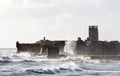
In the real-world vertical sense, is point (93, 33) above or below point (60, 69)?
above

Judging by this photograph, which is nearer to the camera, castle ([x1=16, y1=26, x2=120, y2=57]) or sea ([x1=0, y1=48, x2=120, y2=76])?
sea ([x1=0, y1=48, x2=120, y2=76])

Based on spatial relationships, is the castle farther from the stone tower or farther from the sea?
the sea

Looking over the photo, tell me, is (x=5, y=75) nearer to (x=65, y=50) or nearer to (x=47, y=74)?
(x=47, y=74)

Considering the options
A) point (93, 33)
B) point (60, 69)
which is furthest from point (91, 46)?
point (60, 69)

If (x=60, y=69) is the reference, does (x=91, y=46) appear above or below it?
above

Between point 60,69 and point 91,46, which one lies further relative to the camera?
point 91,46

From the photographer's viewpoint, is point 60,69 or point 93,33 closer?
point 60,69

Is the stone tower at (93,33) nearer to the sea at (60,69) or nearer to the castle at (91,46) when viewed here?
the castle at (91,46)

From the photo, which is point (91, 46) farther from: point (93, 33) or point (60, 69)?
point (60, 69)

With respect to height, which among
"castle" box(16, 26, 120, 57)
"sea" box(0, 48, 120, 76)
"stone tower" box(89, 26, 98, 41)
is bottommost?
"sea" box(0, 48, 120, 76)

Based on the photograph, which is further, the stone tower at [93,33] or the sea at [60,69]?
the stone tower at [93,33]

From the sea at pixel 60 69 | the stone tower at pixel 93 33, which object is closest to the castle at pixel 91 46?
the stone tower at pixel 93 33

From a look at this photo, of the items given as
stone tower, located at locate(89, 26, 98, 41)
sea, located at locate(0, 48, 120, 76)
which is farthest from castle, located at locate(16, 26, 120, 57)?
sea, located at locate(0, 48, 120, 76)

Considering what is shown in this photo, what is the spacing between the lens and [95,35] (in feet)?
416
